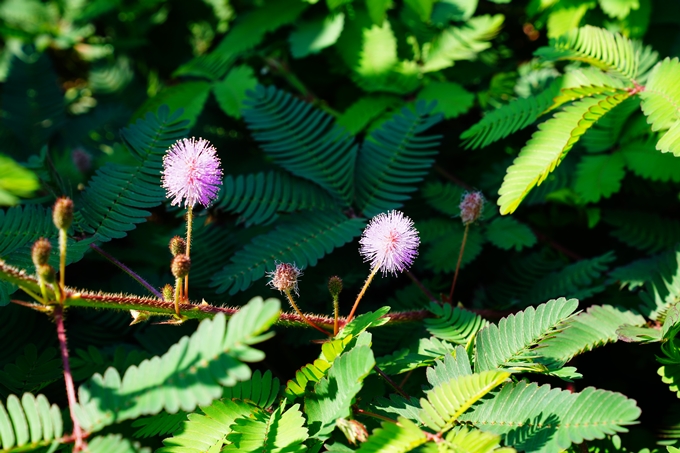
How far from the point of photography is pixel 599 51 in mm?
1972

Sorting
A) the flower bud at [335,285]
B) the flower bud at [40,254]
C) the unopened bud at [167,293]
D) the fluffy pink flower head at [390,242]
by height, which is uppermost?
the flower bud at [40,254]

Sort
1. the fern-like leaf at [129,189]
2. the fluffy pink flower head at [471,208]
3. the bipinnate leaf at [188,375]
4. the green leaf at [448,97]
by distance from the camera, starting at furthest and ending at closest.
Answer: the green leaf at [448,97] < the fluffy pink flower head at [471,208] < the fern-like leaf at [129,189] < the bipinnate leaf at [188,375]

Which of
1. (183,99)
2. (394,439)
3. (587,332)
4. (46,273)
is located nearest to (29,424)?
(46,273)

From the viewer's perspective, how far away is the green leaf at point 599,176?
2.07 metres

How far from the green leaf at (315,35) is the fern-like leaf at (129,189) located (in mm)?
889

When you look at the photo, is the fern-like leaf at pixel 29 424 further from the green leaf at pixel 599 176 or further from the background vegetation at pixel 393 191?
the green leaf at pixel 599 176

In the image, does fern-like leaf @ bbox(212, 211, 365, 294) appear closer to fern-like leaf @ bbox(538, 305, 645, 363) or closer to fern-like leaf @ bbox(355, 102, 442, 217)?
fern-like leaf @ bbox(355, 102, 442, 217)

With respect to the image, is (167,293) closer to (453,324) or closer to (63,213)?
(63,213)

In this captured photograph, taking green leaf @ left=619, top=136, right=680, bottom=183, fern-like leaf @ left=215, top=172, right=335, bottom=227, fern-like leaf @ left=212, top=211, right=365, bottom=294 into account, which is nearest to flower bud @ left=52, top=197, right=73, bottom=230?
fern-like leaf @ left=212, top=211, right=365, bottom=294

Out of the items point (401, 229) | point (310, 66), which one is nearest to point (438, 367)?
point (401, 229)

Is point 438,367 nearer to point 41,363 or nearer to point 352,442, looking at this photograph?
point 352,442

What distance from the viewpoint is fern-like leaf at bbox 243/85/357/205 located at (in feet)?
6.61

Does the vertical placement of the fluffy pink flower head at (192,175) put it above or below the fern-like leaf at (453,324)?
above

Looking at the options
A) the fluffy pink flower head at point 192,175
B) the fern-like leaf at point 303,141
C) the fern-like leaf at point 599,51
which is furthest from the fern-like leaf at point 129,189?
the fern-like leaf at point 599,51
